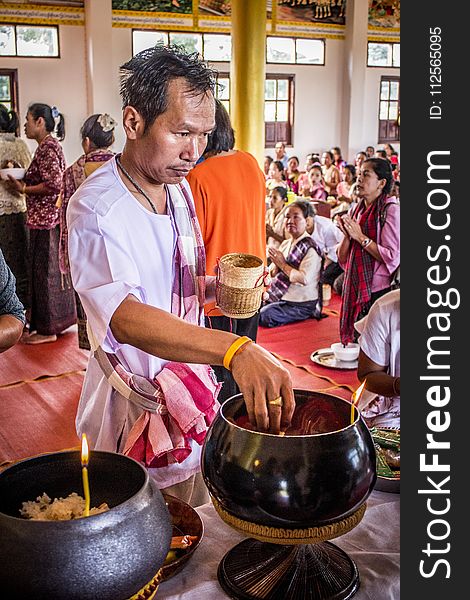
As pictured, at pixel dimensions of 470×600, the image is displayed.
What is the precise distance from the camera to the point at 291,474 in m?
0.85

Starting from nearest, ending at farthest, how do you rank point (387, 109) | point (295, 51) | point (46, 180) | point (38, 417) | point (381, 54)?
point (38, 417)
point (46, 180)
point (295, 51)
point (381, 54)
point (387, 109)

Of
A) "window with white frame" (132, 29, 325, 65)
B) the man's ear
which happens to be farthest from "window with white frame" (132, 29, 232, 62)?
the man's ear

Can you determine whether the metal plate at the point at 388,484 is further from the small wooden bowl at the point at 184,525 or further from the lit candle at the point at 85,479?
the lit candle at the point at 85,479

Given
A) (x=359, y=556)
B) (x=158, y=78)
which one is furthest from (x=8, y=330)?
(x=359, y=556)

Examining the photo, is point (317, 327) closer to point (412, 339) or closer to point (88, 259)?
point (88, 259)

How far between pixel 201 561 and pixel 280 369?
0.30 m

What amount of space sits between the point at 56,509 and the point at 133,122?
772mm

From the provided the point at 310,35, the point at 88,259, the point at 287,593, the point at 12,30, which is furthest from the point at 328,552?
the point at 310,35

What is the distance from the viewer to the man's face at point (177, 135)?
4.38 ft

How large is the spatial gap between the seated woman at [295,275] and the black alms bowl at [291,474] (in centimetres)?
413

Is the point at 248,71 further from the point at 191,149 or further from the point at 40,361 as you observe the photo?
the point at 191,149

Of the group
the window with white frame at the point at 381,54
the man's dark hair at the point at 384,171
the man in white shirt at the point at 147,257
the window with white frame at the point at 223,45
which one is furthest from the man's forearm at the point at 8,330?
the window with white frame at the point at 381,54

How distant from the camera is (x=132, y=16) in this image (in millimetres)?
10148

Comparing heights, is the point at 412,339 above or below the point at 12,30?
below
